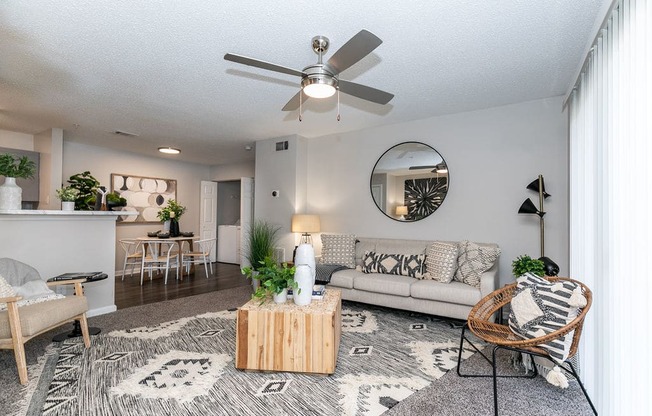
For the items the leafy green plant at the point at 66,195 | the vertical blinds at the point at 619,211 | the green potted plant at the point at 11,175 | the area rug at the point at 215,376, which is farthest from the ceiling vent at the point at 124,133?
the vertical blinds at the point at 619,211

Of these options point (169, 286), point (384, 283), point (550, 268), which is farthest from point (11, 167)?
point (550, 268)

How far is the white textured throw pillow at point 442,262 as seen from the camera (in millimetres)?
3607

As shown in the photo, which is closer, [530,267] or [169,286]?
[530,267]

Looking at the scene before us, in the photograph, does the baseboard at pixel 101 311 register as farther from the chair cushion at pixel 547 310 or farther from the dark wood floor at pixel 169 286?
the chair cushion at pixel 547 310

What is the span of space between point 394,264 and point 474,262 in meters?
0.94

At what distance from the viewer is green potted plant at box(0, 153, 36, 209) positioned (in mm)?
3088

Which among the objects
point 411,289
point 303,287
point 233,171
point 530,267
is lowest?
point 411,289

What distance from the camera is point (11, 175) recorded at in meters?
3.14

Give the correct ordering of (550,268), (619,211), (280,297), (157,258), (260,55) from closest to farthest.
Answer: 1. (619,211)
2. (280,297)
3. (260,55)
4. (550,268)
5. (157,258)

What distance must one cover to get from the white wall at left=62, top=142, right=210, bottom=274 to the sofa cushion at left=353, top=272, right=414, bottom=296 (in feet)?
17.1

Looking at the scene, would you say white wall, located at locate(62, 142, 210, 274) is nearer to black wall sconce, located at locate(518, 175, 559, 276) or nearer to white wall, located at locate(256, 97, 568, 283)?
white wall, located at locate(256, 97, 568, 283)

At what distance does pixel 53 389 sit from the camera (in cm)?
220

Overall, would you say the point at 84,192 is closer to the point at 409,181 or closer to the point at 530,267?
the point at 409,181

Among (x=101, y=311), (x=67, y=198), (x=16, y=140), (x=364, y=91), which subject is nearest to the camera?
(x=364, y=91)
